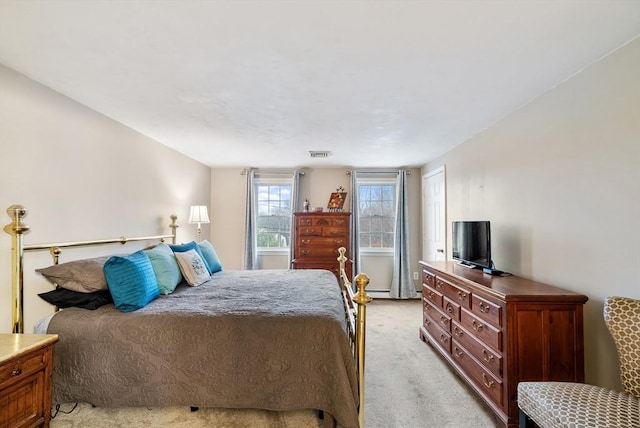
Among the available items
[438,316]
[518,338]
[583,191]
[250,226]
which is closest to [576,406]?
[518,338]

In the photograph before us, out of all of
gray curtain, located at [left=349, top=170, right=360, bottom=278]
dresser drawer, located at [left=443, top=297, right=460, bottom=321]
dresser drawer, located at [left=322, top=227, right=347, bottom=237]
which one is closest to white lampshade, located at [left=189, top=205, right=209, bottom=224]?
dresser drawer, located at [left=322, top=227, right=347, bottom=237]

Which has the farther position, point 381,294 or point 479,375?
point 381,294

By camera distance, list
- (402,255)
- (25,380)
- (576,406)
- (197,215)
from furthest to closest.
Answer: (402,255) → (197,215) → (25,380) → (576,406)

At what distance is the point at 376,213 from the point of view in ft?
18.0

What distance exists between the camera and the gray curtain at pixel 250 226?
5250 mm

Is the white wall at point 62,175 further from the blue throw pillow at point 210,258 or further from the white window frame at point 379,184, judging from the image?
the white window frame at point 379,184

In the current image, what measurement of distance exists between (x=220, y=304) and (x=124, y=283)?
0.69 m

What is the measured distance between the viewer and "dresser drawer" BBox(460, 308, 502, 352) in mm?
1973

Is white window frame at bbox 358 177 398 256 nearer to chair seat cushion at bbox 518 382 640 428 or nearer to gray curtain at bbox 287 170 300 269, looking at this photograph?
gray curtain at bbox 287 170 300 269

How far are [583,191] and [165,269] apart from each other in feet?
10.8

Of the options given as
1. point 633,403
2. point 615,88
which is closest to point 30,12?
point 615,88

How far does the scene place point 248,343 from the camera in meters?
1.84

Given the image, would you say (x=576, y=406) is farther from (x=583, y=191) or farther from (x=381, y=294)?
(x=381, y=294)

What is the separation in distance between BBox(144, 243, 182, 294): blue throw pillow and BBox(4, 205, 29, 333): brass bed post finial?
827 millimetres
